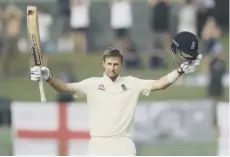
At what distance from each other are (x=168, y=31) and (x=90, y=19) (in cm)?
127

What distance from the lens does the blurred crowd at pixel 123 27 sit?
14.7 metres

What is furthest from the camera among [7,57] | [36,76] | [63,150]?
[7,57]

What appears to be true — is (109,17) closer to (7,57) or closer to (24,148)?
(7,57)

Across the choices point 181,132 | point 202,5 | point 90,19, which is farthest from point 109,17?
point 181,132

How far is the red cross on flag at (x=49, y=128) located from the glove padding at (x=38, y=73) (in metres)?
5.19

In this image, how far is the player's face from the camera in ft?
24.3

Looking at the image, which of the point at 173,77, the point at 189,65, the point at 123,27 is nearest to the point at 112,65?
the point at 173,77

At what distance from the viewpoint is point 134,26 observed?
15.0m

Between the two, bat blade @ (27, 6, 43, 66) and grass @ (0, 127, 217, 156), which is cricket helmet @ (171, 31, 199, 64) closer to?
bat blade @ (27, 6, 43, 66)

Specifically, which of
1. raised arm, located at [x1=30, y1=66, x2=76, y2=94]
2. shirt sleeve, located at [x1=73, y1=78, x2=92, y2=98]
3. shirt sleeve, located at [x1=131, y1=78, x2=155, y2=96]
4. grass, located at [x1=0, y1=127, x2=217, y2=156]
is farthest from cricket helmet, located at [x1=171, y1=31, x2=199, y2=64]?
grass, located at [x1=0, y1=127, x2=217, y2=156]

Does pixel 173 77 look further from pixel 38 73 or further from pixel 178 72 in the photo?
pixel 38 73

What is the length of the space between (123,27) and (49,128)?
9.12 feet

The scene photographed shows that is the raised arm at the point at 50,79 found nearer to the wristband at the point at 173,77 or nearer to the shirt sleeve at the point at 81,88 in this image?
the shirt sleeve at the point at 81,88

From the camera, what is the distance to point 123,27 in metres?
15.0
